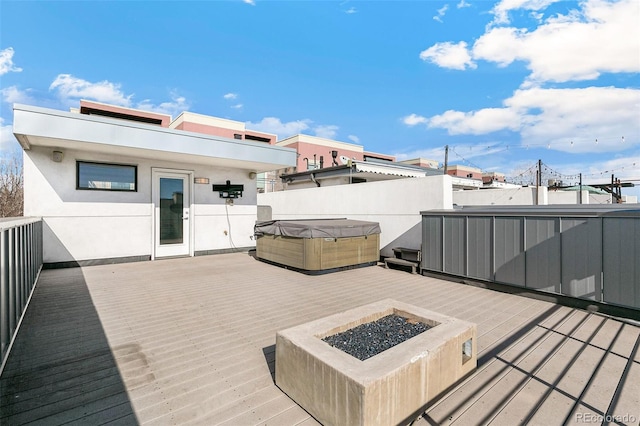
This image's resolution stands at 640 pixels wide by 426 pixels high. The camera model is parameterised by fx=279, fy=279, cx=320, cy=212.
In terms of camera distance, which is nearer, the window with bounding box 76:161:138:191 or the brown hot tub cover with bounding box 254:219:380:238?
the brown hot tub cover with bounding box 254:219:380:238

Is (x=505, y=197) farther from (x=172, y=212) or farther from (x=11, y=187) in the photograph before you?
(x=11, y=187)

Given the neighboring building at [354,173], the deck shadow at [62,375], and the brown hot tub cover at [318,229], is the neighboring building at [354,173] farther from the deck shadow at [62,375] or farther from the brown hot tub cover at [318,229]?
the deck shadow at [62,375]

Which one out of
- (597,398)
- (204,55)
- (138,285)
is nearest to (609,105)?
(597,398)

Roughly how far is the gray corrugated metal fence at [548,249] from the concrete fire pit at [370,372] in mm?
2651

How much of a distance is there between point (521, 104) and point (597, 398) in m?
14.6

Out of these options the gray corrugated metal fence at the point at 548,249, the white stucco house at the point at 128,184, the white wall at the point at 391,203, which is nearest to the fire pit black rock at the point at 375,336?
the gray corrugated metal fence at the point at 548,249

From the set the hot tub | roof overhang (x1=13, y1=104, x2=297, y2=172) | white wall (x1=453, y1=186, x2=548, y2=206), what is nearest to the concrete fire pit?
the hot tub

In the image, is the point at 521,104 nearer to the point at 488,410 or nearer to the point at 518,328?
the point at 518,328

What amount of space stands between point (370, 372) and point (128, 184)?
23.6ft

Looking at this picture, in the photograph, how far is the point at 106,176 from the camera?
6375mm

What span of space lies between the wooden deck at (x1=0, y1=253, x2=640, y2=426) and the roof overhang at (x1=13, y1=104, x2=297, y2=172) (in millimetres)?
2582

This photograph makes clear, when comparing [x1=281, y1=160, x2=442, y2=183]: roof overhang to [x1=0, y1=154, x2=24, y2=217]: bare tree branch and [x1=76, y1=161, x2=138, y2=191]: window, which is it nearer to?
Result: [x1=76, y1=161, x2=138, y2=191]: window

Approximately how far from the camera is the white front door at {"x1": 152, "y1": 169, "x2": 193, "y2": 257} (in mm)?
6965

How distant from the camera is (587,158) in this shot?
19.1 metres
